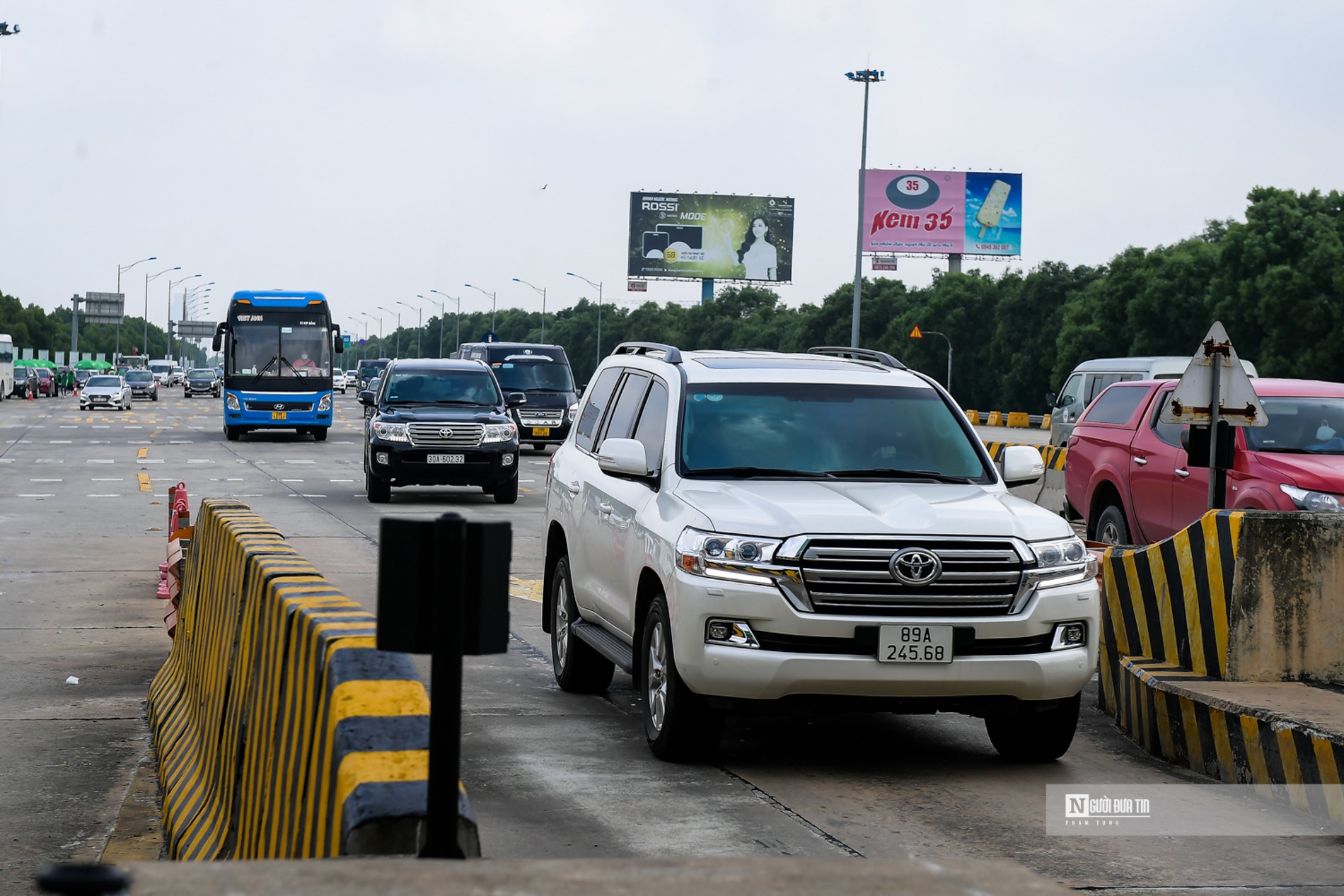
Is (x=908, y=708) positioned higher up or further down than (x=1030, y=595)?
further down

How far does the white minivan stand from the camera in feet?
90.3

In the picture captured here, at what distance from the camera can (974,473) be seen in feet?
26.4

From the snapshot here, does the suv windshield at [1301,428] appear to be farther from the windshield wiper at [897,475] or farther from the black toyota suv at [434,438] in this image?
the black toyota suv at [434,438]

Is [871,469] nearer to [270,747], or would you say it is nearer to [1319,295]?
[270,747]

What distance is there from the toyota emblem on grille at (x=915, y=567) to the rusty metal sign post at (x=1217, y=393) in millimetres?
4890

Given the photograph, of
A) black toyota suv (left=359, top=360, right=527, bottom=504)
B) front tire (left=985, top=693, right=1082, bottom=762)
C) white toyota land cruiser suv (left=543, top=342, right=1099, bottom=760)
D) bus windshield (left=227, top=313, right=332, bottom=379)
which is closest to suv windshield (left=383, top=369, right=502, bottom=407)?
black toyota suv (left=359, top=360, right=527, bottom=504)

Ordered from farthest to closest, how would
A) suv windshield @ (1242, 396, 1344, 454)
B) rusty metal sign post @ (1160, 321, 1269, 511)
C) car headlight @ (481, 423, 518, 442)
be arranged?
1. car headlight @ (481, 423, 518, 442)
2. suv windshield @ (1242, 396, 1344, 454)
3. rusty metal sign post @ (1160, 321, 1269, 511)

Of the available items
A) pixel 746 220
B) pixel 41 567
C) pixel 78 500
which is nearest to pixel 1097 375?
pixel 78 500

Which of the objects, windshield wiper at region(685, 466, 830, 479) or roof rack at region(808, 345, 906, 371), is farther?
roof rack at region(808, 345, 906, 371)

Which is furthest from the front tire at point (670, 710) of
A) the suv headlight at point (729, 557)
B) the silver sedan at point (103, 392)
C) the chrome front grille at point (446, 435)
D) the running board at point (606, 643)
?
the silver sedan at point (103, 392)

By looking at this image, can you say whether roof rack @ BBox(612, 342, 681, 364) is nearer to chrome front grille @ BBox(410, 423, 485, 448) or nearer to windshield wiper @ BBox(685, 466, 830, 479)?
windshield wiper @ BBox(685, 466, 830, 479)

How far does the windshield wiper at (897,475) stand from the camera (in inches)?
307

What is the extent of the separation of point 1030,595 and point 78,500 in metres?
17.9

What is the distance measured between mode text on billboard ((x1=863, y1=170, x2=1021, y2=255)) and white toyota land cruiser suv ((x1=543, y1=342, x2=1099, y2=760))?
253 feet
